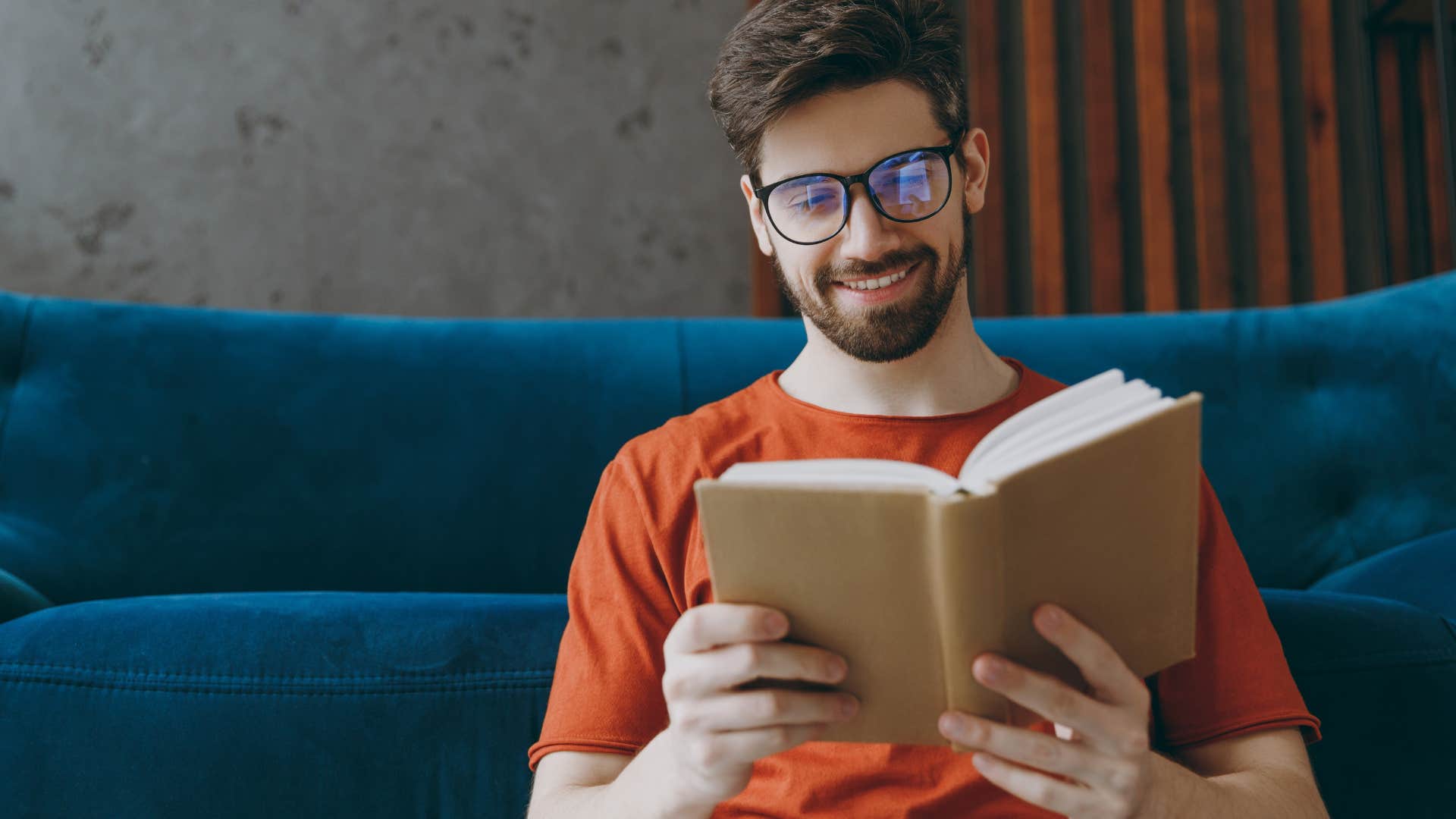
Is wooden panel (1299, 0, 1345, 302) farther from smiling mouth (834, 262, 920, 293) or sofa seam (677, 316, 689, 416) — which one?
smiling mouth (834, 262, 920, 293)

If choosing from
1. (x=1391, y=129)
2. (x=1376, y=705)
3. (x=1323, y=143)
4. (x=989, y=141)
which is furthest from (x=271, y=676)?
(x=1391, y=129)

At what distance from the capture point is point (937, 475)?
546 millimetres

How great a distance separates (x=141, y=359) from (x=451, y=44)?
106 centimetres

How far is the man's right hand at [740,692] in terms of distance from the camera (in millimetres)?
568

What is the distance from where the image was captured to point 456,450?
1.45 m

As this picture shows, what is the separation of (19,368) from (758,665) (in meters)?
1.34

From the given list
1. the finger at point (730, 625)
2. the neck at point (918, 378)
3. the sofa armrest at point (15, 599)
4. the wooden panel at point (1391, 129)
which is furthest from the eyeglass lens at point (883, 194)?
the wooden panel at point (1391, 129)

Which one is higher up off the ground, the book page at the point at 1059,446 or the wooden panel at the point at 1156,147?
the wooden panel at the point at 1156,147

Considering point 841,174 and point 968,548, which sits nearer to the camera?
point 968,548

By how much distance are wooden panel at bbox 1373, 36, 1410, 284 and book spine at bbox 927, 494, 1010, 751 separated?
2181 mm

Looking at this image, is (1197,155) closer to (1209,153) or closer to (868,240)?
(1209,153)

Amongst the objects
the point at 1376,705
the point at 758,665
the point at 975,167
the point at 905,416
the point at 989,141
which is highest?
the point at 989,141

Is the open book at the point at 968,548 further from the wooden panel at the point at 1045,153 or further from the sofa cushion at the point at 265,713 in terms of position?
the wooden panel at the point at 1045,153

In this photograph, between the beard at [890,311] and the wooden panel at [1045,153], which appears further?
the wooden panel at [1045,153]
